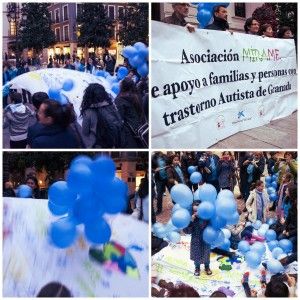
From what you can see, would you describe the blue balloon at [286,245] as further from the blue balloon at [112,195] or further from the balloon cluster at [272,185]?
the blue balloon at [112,195]

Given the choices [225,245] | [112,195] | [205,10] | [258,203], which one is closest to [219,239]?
[225,245]

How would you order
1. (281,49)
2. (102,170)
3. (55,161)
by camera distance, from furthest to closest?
1. (281,49)
2. (55,161)
3. (102,170)

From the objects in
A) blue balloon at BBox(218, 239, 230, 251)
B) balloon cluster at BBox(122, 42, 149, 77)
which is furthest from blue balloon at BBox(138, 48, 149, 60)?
blue balloon at BBox(218, 239, 230, 251)

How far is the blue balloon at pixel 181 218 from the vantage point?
313 centimetres

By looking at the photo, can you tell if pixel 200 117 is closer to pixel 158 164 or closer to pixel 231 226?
pixel 158 164

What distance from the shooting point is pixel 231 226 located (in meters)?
3.33

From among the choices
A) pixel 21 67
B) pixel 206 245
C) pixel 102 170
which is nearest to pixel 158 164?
pixel 102 170

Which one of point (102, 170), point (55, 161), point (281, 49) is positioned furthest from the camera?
point (281, 49)

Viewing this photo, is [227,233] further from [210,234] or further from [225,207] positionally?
[225,207]

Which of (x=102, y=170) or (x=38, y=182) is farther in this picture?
(x=38, y=182)

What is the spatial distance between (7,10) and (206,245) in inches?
79.7

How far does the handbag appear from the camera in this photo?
3.24 meters

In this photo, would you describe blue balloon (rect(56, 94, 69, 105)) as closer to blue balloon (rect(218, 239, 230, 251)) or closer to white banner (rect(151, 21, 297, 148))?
white banner (rect(151, 21, 297, 148))

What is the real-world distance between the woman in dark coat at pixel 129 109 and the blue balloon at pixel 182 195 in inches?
14.7
